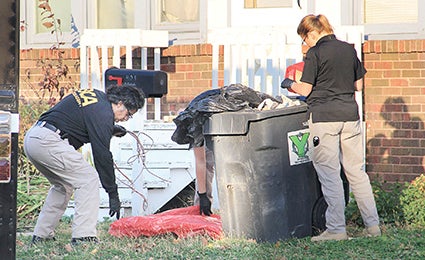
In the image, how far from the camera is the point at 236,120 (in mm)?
7242

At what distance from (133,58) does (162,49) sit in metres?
0.41

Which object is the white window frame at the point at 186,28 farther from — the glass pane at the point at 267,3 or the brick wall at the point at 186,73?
Result: the glass pane at the point at 267,3

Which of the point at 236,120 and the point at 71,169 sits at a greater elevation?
the point at 236,120

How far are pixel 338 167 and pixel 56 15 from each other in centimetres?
584

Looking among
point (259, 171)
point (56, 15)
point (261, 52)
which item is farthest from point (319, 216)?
point (56, 15)

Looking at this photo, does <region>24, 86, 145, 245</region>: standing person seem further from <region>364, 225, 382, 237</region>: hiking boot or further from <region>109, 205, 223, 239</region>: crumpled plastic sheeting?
<region>364, 225, 382, 237</region>: hiking boot

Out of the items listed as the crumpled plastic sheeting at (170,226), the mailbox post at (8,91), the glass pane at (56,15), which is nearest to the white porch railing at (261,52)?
the glass pane at (56,15)

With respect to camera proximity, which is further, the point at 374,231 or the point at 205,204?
the point at 205,204

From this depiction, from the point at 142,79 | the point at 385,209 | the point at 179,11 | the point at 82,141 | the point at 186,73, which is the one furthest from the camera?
the point at 179,11

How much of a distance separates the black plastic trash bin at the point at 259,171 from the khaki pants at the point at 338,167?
0.21 meters

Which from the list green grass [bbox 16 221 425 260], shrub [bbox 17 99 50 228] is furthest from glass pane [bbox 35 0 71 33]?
green grass [bbox 16 221 425 260]

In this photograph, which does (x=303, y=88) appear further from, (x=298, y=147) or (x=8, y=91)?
(x=8, y=91)

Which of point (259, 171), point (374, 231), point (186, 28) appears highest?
point (186, 28)

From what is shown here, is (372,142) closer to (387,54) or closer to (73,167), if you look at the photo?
(387,54)
